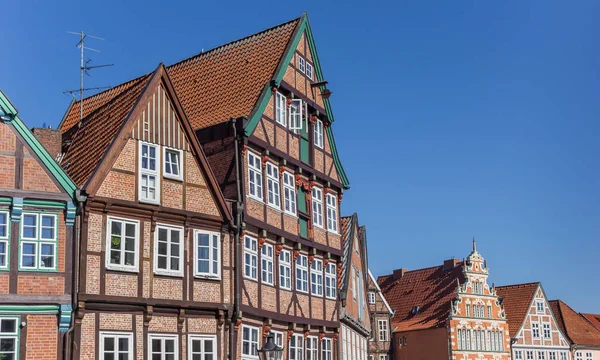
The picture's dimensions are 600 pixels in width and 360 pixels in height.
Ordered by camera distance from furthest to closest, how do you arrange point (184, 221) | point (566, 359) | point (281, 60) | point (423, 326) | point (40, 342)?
point (566, 359) < point (423, 326) < point (281, 60) < point (184, 221) < point (40, 342)

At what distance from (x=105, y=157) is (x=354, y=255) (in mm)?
18299

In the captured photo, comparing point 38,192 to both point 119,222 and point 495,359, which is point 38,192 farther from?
point 495,359

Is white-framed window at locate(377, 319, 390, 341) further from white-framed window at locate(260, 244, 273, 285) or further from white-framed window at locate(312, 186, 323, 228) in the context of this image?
white-framed window at locate(260, 244, 273, 285)

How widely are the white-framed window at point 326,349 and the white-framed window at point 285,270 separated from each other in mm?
3163

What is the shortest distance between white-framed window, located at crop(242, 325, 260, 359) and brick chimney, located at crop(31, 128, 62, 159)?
760cm

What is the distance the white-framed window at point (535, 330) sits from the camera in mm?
70375

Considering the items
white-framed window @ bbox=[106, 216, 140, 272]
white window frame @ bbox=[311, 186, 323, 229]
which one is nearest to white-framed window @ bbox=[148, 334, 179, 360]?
white-framed window @ bbox=[106, 216, 140, 272]

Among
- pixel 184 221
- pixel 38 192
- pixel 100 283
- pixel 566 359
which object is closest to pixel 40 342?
pixel 100 283

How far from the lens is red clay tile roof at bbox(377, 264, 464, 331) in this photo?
6575 centimetres

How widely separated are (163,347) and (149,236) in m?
3.01

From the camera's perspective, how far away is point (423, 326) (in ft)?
214

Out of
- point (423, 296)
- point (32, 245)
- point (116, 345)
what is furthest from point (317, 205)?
point (423, 296)

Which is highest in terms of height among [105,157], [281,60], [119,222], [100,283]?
[281,60]

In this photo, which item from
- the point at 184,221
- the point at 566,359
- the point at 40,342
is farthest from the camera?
the point at 566,359
